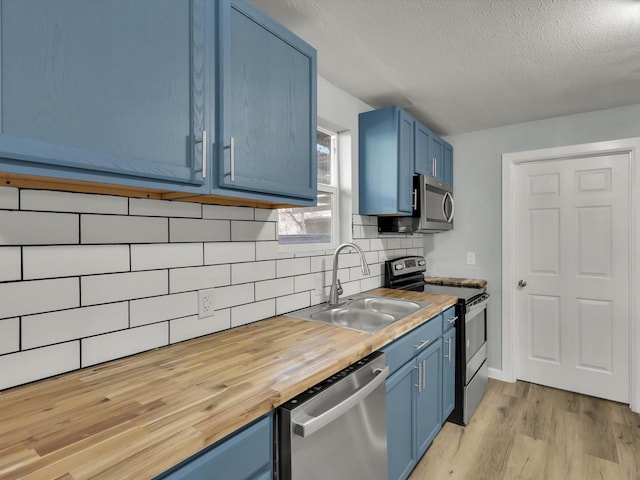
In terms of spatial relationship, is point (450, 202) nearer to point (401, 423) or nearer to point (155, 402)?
point (401, 423)

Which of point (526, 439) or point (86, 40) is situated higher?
point (86, 40)

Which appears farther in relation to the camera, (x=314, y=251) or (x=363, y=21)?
(x=314, y=251)

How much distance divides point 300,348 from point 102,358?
68 centimetres

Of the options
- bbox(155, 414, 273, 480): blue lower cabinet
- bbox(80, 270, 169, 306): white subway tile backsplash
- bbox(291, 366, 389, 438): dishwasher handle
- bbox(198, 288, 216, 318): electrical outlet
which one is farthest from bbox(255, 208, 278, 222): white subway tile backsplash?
bbox(155, 414, 273, 480): blue lower cabinet

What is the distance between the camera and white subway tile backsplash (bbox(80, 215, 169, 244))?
3.81 ft

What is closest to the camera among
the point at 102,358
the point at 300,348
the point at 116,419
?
the point at 116,419

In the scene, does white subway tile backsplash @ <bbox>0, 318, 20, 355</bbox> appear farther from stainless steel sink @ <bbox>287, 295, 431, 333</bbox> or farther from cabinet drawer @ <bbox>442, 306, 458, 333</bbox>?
cabinet drawer @ <bbox>442, 306, 458, 333</bbox>

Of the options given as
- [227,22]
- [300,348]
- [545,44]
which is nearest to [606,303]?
[545,44]

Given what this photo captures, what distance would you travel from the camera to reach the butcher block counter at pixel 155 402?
2.28ft

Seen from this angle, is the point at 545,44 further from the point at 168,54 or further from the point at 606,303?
the point at 606,303

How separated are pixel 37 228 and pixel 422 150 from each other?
99.9 inches

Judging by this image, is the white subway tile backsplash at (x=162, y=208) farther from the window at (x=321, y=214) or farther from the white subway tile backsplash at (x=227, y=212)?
the window at (x=321, y=214)

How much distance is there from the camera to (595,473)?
6.53 ft

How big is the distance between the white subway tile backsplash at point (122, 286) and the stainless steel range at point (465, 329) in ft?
6.11
